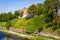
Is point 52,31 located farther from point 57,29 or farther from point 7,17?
point 7,17

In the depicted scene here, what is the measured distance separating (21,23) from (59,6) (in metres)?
30.1

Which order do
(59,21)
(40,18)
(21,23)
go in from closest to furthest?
(59,21) < (40,18) < (21,23)

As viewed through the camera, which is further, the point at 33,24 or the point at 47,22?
the point at 33,24

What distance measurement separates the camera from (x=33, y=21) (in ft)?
324

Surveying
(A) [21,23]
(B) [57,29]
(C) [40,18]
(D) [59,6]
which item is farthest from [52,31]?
(A) [21,23]

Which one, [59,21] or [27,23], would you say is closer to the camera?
[59,21]

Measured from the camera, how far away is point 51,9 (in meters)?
86.6

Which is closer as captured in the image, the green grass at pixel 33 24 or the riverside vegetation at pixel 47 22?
the riverside vegetation at pixel 47 22

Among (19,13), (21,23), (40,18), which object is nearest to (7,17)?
(19,13)

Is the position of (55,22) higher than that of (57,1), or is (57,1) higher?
(57,1)

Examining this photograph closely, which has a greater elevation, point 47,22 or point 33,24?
point 47,22

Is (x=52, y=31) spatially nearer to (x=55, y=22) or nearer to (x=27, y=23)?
(x=55, y=22)

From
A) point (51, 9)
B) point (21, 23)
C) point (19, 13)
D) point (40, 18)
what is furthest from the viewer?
point (19, 13)

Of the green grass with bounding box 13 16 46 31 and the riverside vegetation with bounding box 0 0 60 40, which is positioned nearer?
the riverside vegetation with bounding box 0 0 60 40
